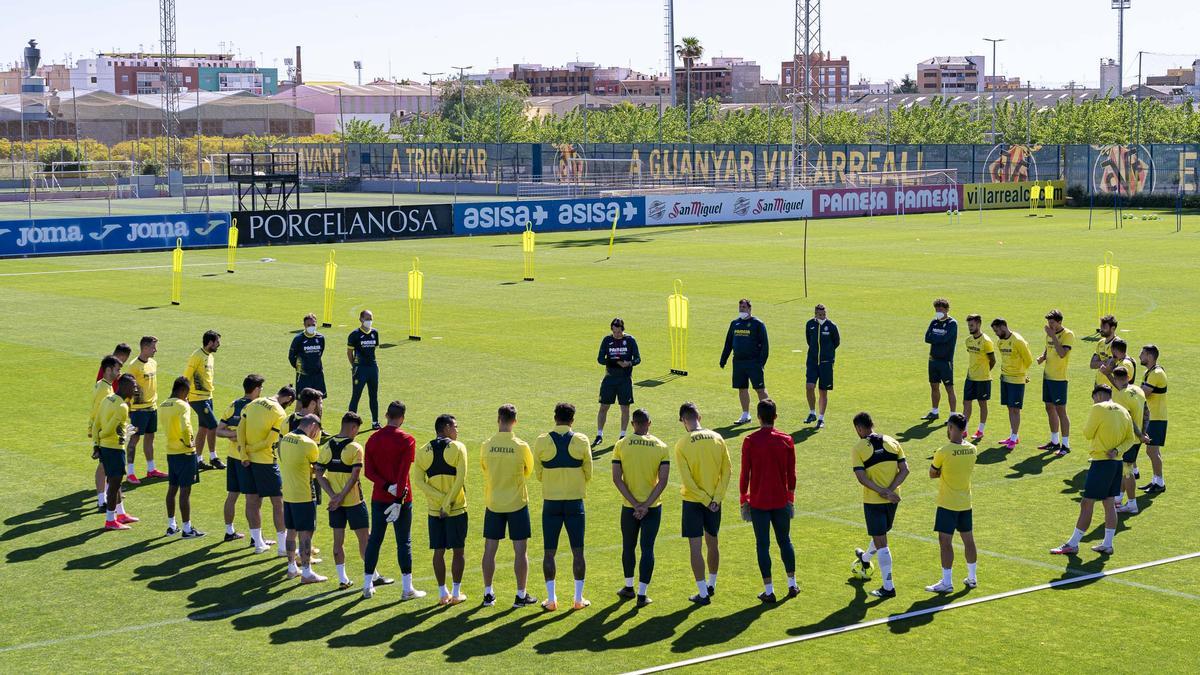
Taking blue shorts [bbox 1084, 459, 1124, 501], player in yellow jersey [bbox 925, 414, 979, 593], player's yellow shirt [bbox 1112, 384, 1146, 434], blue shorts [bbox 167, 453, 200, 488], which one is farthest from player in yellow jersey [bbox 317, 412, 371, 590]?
player's yellow shirt [bbox 1112, 384, 1146, 434]

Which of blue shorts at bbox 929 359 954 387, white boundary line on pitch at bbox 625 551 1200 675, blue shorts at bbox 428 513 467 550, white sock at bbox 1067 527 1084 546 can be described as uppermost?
blue shorts at bbox 929 359 954 387

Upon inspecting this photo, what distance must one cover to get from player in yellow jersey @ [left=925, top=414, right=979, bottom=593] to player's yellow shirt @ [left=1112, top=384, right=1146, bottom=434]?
307 cm

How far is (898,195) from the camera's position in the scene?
247ft

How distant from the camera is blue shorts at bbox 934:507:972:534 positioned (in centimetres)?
1321

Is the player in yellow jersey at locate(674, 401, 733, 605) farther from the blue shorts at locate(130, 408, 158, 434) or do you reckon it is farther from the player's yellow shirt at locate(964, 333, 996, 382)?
the player's yellow shirt at locate(964, 333, 996, 382)

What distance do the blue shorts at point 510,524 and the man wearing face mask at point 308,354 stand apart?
26.9 feet

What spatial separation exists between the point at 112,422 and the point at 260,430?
218cm

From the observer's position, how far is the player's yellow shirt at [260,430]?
14469mm

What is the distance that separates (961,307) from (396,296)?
1462 centimetres

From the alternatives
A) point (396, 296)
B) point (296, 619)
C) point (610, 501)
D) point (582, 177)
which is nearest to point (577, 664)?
point (296, 619)

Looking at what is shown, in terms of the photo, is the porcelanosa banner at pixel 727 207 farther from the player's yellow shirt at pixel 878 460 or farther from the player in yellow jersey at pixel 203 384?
the player's yellow shirt at pixel 878 460

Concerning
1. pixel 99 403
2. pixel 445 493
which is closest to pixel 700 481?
pixel 445 493

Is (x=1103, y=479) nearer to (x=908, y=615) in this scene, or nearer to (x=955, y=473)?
(x=955, y=473)

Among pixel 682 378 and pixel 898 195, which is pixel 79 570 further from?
pixel 898 195
